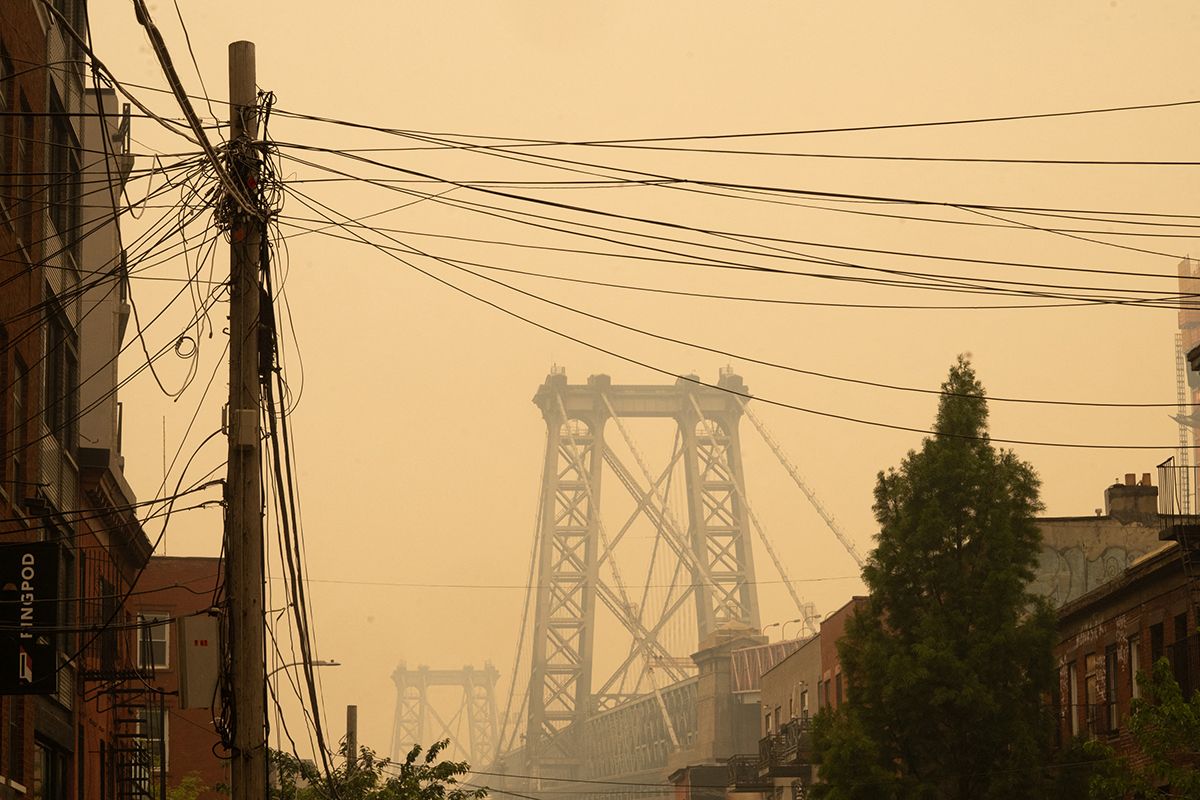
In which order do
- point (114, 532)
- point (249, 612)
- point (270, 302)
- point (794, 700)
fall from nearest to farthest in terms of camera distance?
point (249, 612) → point (270, 302) → point (114, 532) → point (794, 700)

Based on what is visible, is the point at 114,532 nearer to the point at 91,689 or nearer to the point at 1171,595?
the point at 91,689

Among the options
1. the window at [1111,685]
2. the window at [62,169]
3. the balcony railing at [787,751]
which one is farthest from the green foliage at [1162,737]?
the balcony railing at [787,751]

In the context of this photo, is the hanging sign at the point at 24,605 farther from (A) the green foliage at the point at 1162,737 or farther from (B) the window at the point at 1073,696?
(B) the window at the point at 1073,696

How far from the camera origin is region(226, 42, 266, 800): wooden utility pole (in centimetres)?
1473

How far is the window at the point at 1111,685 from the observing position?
3453 centimetres

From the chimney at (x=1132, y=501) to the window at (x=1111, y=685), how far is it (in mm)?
12376

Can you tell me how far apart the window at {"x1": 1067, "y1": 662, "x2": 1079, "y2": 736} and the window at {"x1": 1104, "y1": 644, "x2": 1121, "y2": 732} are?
5.08ft

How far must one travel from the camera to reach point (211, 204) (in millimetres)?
16375

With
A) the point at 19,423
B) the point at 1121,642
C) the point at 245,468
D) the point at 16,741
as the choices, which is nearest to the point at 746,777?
the point at 1121,642

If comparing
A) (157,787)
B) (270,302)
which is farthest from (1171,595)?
(157,787)

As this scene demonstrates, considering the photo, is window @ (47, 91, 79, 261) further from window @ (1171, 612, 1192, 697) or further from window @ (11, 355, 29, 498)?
window @ (1171, 612, 1192, 697)

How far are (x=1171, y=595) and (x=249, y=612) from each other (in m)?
20.6

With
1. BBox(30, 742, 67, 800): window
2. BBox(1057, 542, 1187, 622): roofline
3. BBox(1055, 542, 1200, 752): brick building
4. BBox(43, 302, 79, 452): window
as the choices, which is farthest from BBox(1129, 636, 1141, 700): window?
BBox(43, 302, 79, 452): window

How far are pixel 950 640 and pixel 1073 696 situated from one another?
5.04 meters
